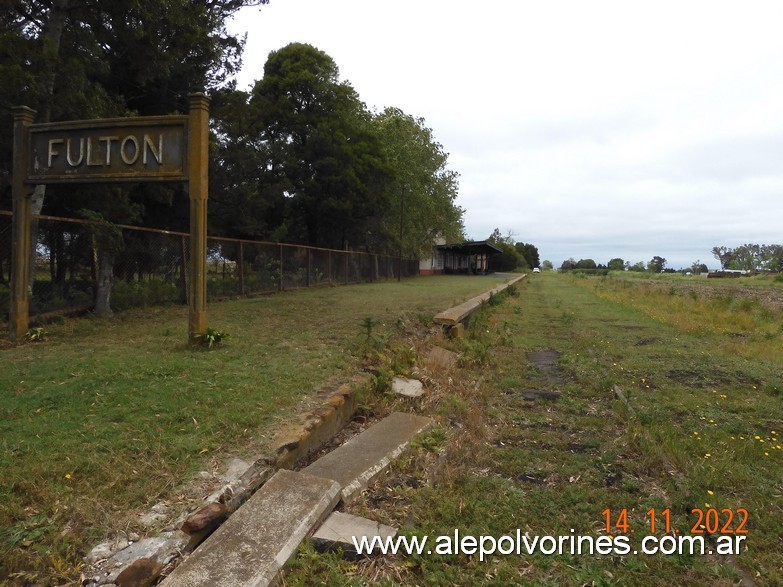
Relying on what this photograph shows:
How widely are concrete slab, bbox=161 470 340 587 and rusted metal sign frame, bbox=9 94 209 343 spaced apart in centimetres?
367

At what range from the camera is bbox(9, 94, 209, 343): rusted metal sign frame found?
18.7 ft

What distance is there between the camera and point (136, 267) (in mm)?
9883

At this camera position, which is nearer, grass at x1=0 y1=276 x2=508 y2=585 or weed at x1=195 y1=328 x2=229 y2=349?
grass at x1=0 y1=276 x2=508 y2=585

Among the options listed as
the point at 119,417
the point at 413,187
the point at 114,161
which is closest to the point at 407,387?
the point at 119,417

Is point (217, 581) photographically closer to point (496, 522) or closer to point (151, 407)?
point (496, 522)

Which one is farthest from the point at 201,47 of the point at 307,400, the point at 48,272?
the point at 307,400

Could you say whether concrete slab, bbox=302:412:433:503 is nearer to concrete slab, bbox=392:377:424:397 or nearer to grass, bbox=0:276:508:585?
grass, bbox=0:276:508:585

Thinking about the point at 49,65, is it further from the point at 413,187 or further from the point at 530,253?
the point at 530,253

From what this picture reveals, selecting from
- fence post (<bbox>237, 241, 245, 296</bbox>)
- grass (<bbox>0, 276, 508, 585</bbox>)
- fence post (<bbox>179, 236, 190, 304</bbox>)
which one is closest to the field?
grass (<bbox>0, 276, 508, 585</bbox>)

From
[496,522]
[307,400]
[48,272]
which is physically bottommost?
[496,522]

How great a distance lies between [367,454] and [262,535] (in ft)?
4.25

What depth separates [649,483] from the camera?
10.9 feet

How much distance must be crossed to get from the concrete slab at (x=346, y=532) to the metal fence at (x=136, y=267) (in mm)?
6981

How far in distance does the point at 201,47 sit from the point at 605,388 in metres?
10.8
